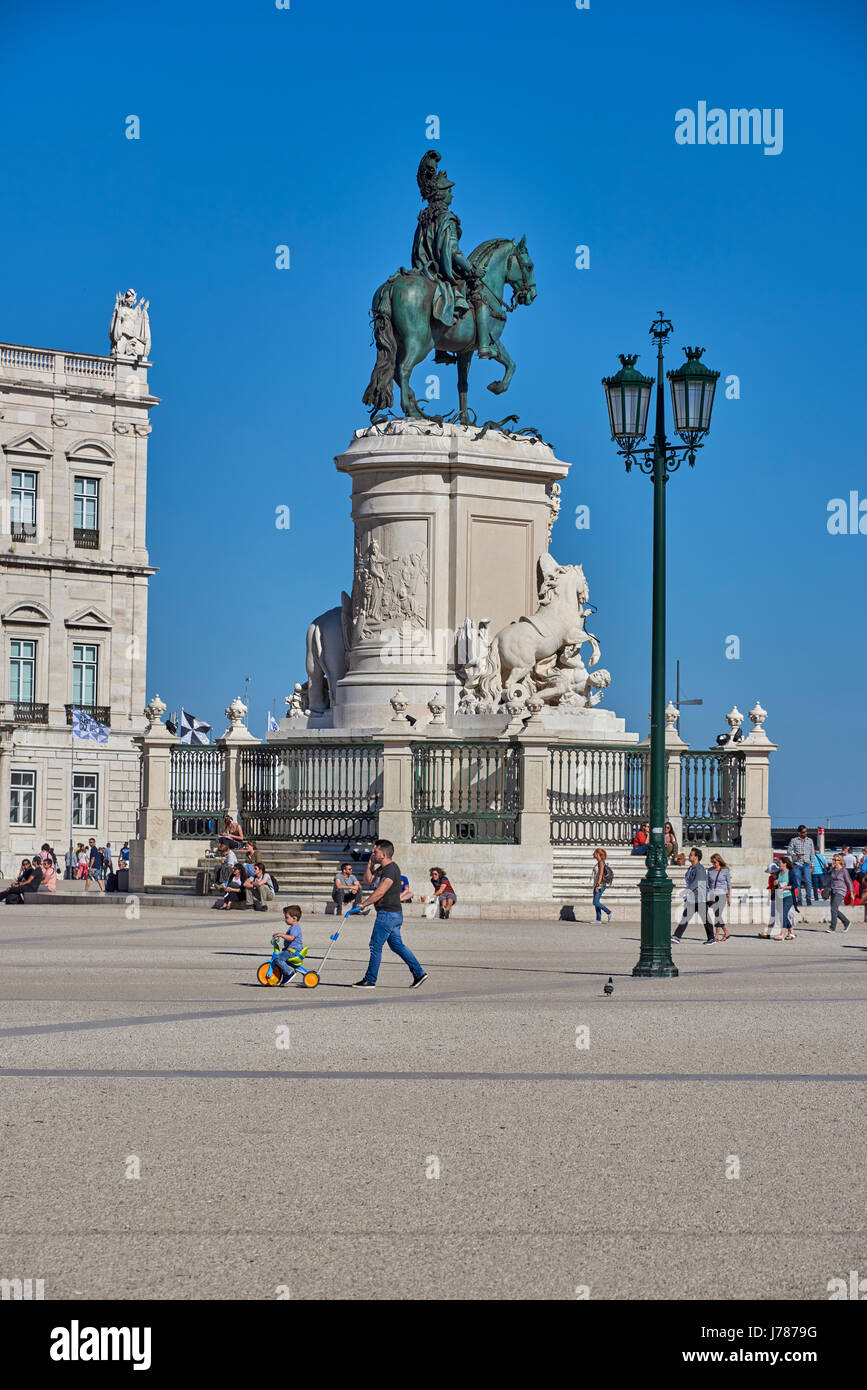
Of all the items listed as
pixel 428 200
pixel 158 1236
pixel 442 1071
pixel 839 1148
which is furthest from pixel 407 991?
pixel 428 200

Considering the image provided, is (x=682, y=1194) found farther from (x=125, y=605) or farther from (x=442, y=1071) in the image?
(x=125, y=605)

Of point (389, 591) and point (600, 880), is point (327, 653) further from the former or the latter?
point (600, 880)

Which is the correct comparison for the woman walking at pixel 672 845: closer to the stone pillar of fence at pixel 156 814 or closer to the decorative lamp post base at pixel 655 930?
the stone pillar of fence at pixel 156 814

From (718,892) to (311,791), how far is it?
942 cm

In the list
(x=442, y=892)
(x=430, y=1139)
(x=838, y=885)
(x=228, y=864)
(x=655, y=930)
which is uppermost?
(x=228, y=864)

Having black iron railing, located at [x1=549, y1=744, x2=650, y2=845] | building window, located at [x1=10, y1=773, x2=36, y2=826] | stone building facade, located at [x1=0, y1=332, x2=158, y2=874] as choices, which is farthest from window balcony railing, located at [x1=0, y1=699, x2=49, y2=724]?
black iron railing, located at [x1=549, y1=744, x2=650, y2=845]

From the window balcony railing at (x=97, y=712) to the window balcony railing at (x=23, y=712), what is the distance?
2.73 feet

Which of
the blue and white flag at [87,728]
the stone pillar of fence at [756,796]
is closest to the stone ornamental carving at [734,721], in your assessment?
the stone pillar of fence at [756,796]

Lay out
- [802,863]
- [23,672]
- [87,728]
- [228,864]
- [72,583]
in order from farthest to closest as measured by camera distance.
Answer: [72,583] < [23,672] < [87,728] < [802,863] < [228,864]

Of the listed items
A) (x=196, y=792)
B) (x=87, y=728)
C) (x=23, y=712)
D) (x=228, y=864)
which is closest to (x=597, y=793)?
(x=228, y=864)

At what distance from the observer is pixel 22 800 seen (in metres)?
69.1

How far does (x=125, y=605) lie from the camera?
74250 millimetres

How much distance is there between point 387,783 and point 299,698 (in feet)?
16.7

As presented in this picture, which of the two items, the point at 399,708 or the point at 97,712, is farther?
the point at 97,712
